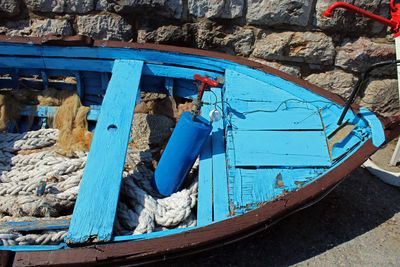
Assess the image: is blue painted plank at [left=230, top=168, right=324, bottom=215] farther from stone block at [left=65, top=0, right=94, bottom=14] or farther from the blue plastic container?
stone block at [left=65, top=0, right=94, bottom=14]

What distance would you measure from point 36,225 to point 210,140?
44.1 inches

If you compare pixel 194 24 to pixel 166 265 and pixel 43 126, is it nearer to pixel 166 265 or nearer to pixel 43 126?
pixel 43 126

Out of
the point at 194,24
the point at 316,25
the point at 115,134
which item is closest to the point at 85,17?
the point at 194,24

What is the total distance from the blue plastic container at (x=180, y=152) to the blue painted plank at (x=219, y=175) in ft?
0.45

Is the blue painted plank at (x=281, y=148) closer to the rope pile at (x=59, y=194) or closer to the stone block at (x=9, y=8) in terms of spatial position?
the rope pile at (x=59, y=194)

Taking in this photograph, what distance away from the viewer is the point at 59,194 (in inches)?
83.2

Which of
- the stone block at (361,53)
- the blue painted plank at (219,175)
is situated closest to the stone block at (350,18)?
the stone block at (361,53)

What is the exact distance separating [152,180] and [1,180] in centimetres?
98

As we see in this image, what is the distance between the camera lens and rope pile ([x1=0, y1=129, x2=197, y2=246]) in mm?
1971

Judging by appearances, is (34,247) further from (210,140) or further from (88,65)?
(88,65)

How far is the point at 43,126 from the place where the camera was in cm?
287

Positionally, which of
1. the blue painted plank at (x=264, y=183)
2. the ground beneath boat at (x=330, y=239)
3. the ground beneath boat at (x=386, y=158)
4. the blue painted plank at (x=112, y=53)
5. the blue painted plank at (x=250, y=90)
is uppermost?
the blue painted plank at (x=112, y=53)

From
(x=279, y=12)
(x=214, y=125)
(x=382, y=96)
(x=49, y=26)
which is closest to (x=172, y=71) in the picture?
(x=214, y=125)

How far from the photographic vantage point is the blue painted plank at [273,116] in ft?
7.65
